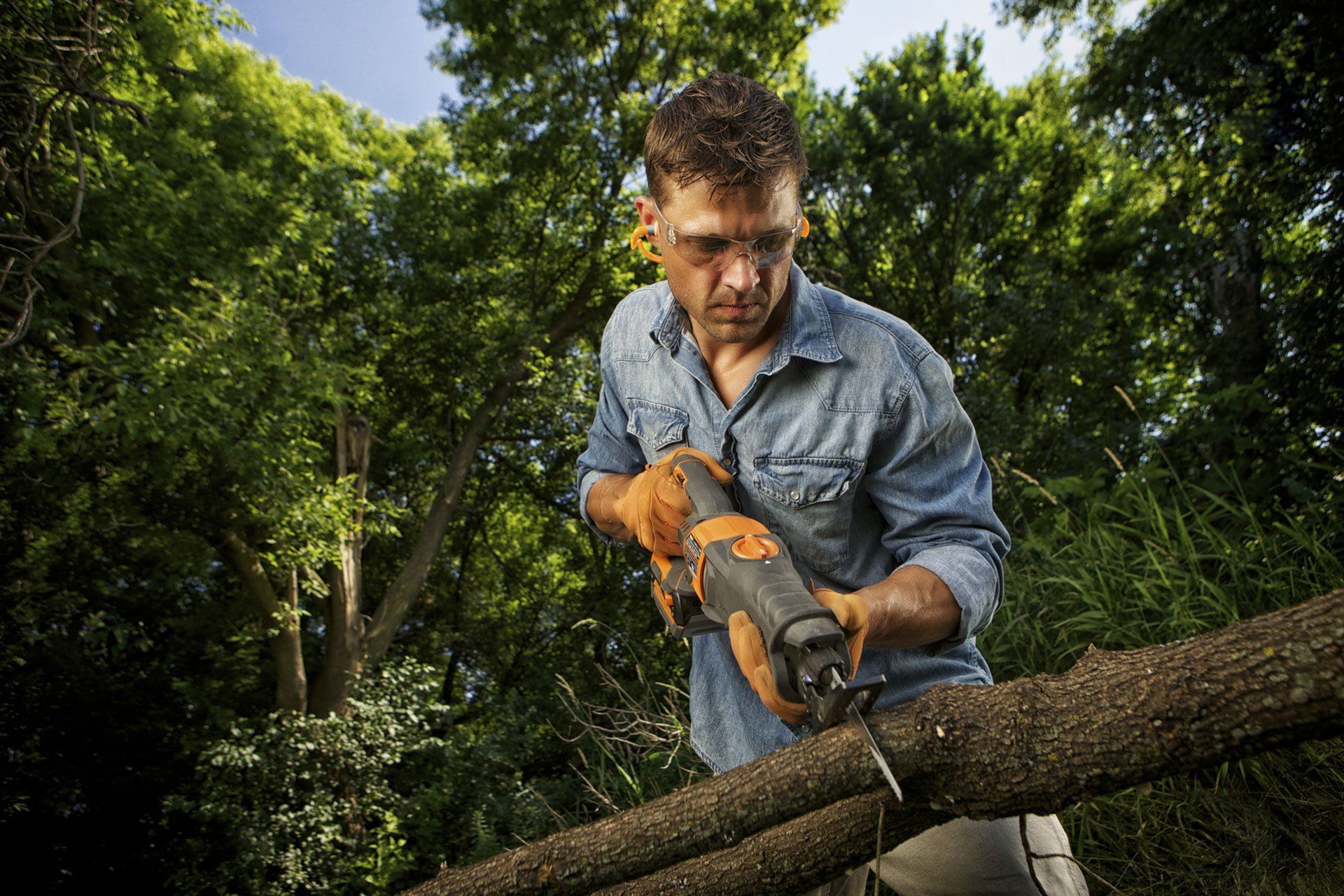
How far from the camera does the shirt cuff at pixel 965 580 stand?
4.86ft

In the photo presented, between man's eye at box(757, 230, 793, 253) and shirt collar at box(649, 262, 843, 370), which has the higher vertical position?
man's eye at box(757, 230, 793, 253)

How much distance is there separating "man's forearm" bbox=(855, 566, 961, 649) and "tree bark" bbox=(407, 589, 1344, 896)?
14 centimetres

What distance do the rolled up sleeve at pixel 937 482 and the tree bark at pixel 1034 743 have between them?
0.31 metres

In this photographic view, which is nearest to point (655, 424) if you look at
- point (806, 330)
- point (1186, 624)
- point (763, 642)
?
point (806, 330)

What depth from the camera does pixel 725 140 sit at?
1.54 metres

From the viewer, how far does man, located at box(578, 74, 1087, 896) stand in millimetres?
1519

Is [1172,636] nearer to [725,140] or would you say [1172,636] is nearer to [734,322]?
[734,322]

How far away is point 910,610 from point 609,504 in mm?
793

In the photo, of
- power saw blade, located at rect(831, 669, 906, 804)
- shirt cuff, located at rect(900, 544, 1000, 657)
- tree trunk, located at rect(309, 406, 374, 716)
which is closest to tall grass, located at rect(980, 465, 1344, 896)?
shirt cuff, located at rect(900, 544, 1000, 657)

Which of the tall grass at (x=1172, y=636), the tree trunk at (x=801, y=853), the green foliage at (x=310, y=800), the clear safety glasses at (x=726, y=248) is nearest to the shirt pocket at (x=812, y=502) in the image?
the clear safety glasses at (x=726, y=248)

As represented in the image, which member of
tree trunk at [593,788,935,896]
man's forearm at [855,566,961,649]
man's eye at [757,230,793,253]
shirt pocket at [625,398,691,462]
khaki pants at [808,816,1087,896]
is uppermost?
man's eye at [757,230,793,253]

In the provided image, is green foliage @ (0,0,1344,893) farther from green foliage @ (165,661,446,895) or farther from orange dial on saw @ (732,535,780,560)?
orange dial on saw @ (732,535,780,560)

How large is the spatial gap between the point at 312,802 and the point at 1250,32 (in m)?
8.54

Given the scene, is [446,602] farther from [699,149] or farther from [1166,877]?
[699,149]
